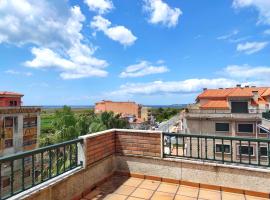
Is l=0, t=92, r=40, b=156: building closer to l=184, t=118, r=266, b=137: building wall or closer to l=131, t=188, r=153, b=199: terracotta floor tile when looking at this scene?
l=184, t=118, r=266, b=137: building wall

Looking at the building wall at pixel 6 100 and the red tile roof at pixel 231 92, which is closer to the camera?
the red tile roof at pixel 231 92

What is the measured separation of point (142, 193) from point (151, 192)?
18 centimetres

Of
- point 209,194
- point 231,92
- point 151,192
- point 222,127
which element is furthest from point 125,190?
point 231,92

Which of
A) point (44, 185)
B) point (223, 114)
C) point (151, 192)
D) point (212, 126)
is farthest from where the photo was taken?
point (212, 126)

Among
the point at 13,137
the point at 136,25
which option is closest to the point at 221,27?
the point at 136,25

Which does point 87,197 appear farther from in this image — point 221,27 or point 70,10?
point 221,27

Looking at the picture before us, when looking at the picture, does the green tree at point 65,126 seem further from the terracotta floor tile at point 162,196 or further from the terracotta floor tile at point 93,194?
the terracotta floor tile at point 162,196

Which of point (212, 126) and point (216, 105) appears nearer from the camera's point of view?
point (212, 126)

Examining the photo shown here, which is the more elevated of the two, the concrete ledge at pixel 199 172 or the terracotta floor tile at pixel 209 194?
the concrete ledge at pixel 199 172

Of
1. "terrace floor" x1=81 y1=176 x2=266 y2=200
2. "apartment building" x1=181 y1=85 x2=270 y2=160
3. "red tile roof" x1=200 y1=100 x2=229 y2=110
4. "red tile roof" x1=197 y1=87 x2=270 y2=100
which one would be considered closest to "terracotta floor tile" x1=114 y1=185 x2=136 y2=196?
"terrace floor" x1=81 y1=176 x2=266 y2=200

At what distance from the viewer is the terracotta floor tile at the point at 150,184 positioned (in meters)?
4.82

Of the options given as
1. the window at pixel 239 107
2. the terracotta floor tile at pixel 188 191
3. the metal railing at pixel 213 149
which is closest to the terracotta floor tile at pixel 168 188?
the terracotta floor tile at pixel 188 191

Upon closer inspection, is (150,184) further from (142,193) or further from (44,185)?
(44,185)

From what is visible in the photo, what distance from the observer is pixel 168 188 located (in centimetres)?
477
